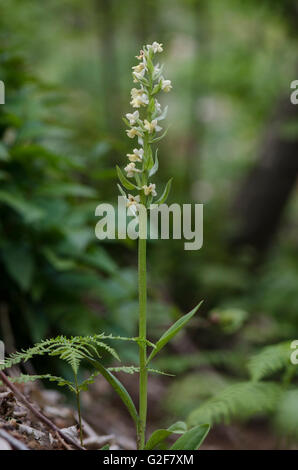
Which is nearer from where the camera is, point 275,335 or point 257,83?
point 275,335

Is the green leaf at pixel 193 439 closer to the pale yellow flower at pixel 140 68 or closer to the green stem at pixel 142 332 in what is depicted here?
the green stem at pixel 142 332

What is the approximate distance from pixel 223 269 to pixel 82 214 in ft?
7.88

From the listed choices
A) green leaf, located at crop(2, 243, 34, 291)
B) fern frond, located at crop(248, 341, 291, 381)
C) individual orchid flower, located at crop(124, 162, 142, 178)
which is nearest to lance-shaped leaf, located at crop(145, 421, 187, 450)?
individual orchid flower, located at crop(124, 162, 142, 178)

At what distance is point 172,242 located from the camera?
5.25 metres

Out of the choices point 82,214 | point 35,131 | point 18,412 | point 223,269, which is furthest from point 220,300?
point 18,412

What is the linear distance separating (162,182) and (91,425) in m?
3.88

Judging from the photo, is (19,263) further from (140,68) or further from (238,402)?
(140,68)

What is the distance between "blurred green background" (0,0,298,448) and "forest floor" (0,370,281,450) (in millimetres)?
266

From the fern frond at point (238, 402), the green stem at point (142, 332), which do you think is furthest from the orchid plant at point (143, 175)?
the fern frond at point (238, 402)

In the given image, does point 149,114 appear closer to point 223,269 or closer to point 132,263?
point 132,263

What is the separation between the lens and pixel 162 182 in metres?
5.87

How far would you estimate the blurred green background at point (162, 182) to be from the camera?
112 inches

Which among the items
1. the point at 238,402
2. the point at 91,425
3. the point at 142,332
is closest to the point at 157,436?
the point at 142,332
